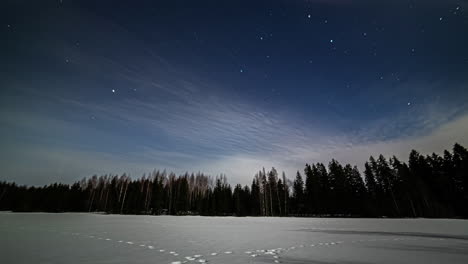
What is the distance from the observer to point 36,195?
68.3m

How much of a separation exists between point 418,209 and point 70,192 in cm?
10005

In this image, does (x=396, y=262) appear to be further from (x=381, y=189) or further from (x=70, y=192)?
(x=70, y=192)

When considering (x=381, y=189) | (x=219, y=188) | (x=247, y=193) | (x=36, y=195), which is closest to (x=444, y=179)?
(x=381, y=189)

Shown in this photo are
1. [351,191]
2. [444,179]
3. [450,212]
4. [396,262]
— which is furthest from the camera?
[351,191]

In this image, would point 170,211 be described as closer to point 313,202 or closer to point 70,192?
point 70,192

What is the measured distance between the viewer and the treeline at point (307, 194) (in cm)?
3897

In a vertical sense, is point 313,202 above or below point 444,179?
below

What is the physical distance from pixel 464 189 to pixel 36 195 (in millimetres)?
115883

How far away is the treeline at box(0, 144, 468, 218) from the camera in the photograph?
39.0m

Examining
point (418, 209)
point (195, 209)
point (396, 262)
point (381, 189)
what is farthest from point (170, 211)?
point (396, 262)

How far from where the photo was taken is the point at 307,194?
2217 inches

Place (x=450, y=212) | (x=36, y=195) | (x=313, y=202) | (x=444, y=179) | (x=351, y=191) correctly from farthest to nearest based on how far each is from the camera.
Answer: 1. (x=36, y=195)
2. (x=313, y=202)
3. (x=351, y=191)
4. (x=444, y=179)
5. (x=450, y=212)

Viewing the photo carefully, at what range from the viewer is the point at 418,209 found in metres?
40.2

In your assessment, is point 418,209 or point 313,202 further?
point 313,202
